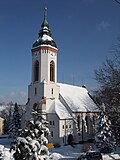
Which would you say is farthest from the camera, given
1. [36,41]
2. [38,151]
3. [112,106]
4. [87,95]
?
[87,95]

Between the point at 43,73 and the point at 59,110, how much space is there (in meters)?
6.48

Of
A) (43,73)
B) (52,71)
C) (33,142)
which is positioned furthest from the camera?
(52,71)

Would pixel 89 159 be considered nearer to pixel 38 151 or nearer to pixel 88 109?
pixel 38 151

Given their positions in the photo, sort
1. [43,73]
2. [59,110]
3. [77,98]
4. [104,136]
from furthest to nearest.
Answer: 1. [77,98]
2. [43,73]
3. [59,110]
4. [104,136]

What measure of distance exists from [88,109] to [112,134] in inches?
483

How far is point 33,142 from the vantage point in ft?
33.9

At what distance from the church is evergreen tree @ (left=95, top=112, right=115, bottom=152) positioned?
7.20 metres

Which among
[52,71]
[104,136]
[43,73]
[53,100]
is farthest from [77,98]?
[104,136]

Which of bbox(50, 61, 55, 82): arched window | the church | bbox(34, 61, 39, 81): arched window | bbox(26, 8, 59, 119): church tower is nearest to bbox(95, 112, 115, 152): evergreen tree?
the church

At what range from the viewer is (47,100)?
122ft

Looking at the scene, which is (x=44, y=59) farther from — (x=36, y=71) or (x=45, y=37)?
(x=45, y=37)

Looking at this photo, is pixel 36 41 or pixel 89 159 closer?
pixel 89 159

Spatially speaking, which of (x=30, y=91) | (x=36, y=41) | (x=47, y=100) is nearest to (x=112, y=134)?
(x=47, y=100)

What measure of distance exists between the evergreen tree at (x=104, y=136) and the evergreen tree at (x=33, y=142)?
18738 mm
